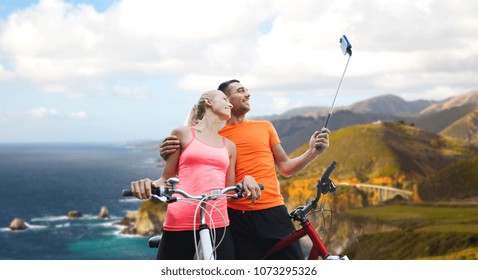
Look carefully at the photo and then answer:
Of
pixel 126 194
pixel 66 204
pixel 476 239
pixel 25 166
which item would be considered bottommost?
pixel 476 239

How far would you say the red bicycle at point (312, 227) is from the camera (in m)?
4.14

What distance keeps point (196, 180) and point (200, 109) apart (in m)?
0.52

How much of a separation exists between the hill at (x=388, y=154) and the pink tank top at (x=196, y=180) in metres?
90.7

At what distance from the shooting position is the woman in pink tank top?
12.3 ft

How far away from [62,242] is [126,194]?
258 ft

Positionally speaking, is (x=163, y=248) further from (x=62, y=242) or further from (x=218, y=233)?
(x=62, y=242)

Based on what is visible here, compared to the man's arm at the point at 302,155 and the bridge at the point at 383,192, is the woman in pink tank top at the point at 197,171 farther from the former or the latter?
the bridge at the point at 383,192

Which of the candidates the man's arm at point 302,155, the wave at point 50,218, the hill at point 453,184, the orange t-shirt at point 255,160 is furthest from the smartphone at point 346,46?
the wave at point 50,218

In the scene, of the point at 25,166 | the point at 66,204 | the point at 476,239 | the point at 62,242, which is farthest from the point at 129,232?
the point at 25,166

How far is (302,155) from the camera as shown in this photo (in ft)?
14.9

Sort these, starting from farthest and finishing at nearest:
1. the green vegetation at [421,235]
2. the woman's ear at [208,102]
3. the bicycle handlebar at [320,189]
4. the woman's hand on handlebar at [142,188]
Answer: the green vegetation at [421,235] < the bicycle handlebar at [320,189] < the woman's ear at [208,102] < the woman's hand on handlebar at [142,188]

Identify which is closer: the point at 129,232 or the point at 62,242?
the point at 62,242

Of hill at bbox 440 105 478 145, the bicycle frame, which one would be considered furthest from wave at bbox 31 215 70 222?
hill at bbox 440 105 478 145
